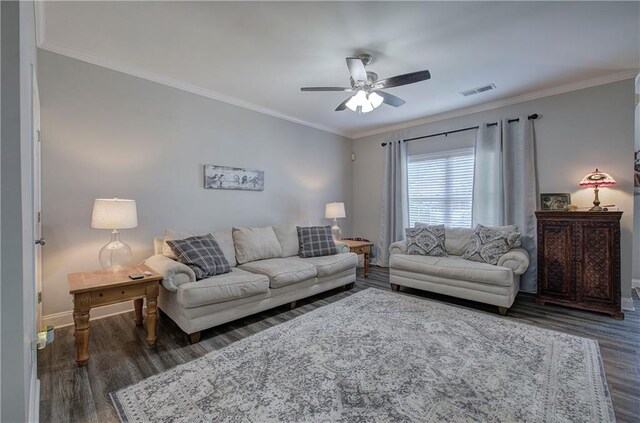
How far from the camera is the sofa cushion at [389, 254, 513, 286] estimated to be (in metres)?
3.20

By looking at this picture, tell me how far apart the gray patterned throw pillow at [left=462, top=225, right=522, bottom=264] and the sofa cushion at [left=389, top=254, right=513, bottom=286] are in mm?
110

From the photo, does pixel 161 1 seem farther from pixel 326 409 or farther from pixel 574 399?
pixel 574 399

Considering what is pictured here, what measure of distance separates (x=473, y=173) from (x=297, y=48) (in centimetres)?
329

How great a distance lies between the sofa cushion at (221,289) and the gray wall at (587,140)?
3.96 meters

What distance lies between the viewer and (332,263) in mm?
3779

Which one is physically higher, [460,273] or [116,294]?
[116,294]

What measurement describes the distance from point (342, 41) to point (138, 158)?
2.53m

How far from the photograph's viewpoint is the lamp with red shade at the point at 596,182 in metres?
3.29

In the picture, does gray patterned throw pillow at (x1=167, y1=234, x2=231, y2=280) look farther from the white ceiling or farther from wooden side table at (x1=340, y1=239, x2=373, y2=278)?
wooden side table at (x1=340, y1=239, x2=373, y2=278)

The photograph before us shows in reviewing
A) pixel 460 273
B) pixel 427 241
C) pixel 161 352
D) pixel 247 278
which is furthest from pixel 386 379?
pixel 427 241

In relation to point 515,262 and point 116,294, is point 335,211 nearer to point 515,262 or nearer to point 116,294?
point 515,262

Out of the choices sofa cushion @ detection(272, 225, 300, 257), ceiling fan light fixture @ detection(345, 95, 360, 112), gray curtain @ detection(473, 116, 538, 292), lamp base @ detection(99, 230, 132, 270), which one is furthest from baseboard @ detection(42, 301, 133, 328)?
gray curtain @ detection(473, 116, 538, 292)

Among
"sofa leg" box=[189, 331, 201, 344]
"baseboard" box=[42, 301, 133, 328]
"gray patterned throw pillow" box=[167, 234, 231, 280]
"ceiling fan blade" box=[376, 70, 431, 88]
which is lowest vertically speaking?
"sofa leg" box=[189, 331, 201, 344]

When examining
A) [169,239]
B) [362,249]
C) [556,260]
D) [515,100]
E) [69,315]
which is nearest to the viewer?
[69,315]
